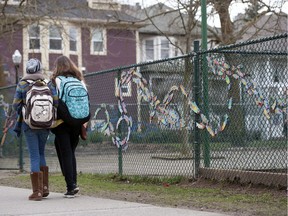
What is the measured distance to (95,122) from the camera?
40.8 feet

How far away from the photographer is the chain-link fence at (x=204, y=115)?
8656 mm

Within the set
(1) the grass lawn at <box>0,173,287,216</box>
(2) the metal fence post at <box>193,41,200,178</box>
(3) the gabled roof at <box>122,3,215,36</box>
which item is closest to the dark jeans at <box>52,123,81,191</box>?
(1) the grass lawn at <box>0,173,287,216</box>

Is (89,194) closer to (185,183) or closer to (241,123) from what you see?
(185,183)

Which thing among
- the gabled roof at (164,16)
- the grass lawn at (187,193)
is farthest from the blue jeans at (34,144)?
the gabled roof at (164,16)

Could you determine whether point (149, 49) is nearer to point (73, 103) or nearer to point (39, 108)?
point (73, 103)

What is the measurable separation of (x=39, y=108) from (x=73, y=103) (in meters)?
0.46

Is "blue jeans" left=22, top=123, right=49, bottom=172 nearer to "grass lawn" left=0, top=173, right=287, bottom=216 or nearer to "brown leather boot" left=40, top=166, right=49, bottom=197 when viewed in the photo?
"brown leather boot" left=40, top=166, right=49, bottom=197

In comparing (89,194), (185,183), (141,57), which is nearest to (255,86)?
(185,183)

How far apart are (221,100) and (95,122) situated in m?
3.81

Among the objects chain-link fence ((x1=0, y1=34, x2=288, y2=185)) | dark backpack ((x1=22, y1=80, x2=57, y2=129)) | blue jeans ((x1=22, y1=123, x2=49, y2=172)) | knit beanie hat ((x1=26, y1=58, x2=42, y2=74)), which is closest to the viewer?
dark backpack ((x1=22, y1=80, x2=57, y2=129))

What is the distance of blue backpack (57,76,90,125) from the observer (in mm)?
8242

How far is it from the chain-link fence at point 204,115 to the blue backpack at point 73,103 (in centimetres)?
194

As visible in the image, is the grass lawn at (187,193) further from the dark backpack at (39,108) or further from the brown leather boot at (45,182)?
the dark backpack at (39,108)

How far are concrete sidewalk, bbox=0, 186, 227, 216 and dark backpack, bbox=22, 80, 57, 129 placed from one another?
99 centimetres
